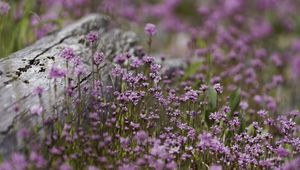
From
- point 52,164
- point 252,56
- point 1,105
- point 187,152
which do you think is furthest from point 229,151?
point 252,56

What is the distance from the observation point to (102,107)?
16.5 ft

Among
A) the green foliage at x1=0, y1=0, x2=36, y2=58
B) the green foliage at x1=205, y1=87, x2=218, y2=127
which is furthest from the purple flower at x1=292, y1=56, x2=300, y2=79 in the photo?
the green foliage at x1=0, y1=0, x2=36, y2=58

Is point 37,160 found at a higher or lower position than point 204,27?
lower

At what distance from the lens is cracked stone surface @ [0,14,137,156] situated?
4570 millimetres

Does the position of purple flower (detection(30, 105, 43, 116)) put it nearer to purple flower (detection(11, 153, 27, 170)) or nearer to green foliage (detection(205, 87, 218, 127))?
purple flower (detection(11, 153, 27, 170))

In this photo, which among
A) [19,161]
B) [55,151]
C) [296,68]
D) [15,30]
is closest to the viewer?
[19,161]

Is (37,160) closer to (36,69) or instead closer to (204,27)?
(36,69)

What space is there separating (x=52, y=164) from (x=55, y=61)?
164 centimetres

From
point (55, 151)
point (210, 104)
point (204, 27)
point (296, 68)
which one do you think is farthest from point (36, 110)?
point (296, 68)

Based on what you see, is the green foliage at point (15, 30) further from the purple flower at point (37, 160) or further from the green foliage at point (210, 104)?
the purple flower at point (37, 160)

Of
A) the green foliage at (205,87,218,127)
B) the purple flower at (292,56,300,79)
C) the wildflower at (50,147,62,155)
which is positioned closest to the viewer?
the wildflower at (50,147,62,155)

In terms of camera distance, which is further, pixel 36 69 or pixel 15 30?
pixel 15 30

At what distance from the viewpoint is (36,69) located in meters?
5.47

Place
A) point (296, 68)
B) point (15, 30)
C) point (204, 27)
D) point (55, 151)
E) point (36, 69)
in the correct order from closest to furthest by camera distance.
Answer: point (55, 151) < point (36, 69) < point (15, 30) < point (204, 27) < point (296, 68)
